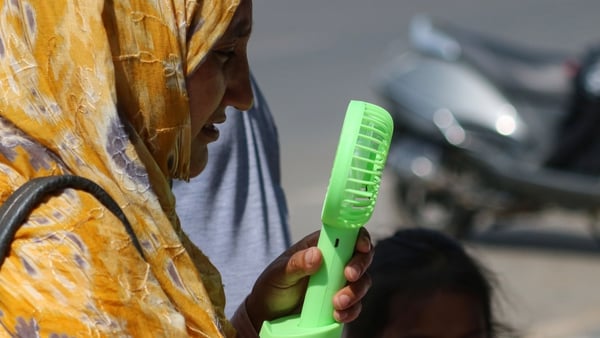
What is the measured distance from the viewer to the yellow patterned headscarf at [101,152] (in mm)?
1517

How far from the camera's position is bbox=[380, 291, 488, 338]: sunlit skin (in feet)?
8.45

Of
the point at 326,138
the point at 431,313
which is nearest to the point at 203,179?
the point at 431,313

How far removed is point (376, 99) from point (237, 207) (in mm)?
6183

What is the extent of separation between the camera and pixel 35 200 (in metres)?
1.53

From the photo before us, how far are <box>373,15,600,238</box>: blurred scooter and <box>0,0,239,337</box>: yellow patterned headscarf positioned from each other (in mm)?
5144

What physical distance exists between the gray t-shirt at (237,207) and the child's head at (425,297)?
0.23 metres

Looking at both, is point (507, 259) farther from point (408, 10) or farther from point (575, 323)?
point (408, 10)

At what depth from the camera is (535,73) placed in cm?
716

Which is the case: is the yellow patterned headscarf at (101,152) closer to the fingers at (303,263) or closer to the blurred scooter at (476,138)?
the fingers at (303,263)

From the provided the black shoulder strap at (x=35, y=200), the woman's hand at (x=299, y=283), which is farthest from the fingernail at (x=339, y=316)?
the black shoulder strap at (x=35, y=200)

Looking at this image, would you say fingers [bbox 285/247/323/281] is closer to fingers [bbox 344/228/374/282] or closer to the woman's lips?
fingers [bbox 344/228/374/282]

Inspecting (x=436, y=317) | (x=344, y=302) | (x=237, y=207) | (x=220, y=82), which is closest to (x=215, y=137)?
(x=220, y=82)

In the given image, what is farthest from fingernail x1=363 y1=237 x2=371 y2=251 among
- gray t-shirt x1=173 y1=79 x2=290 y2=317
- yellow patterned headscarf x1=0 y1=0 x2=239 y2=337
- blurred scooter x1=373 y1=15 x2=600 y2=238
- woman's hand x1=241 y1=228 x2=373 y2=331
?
blurred scooter x1=373 y1=15 x2=600 y2=238

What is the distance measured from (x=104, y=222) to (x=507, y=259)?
5387 mm
